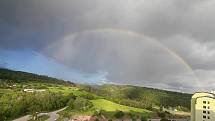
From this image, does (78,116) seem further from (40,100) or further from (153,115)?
(153,115)

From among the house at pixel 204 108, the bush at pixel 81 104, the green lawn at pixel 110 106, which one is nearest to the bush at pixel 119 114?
the green lawn at pixel 110 106

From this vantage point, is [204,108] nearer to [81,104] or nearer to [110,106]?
[110,106]

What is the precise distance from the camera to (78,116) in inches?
4099

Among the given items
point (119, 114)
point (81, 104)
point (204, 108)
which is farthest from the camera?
point (81, 104)

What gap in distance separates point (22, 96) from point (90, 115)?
79.7 feet

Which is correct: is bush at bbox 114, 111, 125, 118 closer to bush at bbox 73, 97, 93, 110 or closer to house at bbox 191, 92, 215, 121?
bush at bbox 73, 97, 93, 110

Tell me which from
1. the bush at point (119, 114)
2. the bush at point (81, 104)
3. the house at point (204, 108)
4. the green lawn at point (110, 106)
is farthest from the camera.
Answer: the green lawn at point (110, 106)

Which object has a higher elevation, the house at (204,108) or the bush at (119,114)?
the house at (204,108)

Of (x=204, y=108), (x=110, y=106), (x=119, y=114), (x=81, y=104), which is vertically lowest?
(x=119, y=114)

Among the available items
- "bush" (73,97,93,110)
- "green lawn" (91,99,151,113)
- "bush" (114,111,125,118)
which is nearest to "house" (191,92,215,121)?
"bush" (114,111,125,118)

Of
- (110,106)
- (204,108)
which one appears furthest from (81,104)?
(204,108)

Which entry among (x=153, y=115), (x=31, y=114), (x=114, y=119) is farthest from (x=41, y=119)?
(x=153, y=115)

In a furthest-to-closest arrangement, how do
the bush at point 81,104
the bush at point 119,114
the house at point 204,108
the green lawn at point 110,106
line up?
the green lawn at point 110,106 → the bush at point 81,104 → the bush at point 119,114 → the house at point 204,108

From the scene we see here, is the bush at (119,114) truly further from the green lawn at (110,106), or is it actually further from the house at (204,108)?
the house at (204,108)
